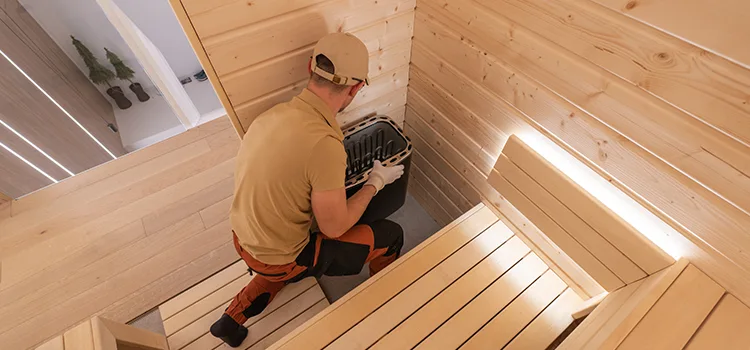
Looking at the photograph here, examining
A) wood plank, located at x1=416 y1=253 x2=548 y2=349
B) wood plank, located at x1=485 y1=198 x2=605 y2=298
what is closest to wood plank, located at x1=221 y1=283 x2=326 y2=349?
wood plank, located at x1=416 y1=253 x2=548 y2=349

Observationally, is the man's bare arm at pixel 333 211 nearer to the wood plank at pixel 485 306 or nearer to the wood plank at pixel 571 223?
the wood plank at pixel 485 306

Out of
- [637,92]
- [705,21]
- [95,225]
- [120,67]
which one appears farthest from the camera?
[120,67]

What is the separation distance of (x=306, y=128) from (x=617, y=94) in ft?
3.36

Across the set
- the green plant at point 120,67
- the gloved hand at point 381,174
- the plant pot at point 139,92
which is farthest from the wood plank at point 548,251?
the plant pot at point 139,92

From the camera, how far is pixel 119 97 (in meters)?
3.77

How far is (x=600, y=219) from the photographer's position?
4.15 feet

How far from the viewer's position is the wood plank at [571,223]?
125 centimetres

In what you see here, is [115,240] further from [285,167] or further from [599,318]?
[599,318]

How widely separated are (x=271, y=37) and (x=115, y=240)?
1978mm

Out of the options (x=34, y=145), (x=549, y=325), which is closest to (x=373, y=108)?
(x=549, y=325)

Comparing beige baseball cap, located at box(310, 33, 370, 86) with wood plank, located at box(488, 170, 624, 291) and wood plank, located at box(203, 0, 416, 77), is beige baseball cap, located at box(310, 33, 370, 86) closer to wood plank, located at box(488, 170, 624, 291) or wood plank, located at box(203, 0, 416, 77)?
wood plank, located at box(203, 0, 416, 77)


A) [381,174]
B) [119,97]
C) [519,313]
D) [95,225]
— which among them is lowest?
[519,313]

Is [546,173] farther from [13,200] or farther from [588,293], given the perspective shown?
[13,200]

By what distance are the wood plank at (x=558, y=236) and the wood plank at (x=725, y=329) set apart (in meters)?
0.28
